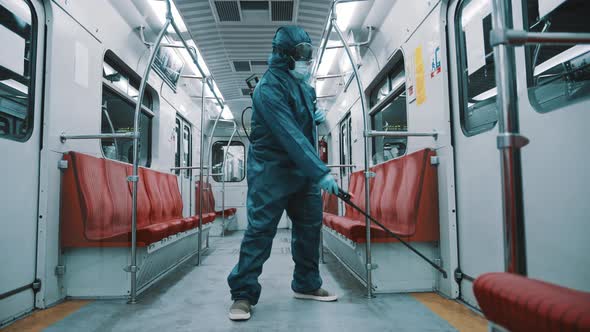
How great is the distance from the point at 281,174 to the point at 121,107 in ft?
12.5

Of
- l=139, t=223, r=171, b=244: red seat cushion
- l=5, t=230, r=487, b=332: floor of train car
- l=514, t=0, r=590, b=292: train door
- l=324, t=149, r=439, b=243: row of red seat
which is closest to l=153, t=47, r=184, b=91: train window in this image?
l=139, t=223, r=171, b=244: red seat cushion

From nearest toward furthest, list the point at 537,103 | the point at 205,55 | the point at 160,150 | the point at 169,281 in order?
1. the point at 537,103
2. the point at 169,281
3. the point at 205,55
4. the point at 160,150

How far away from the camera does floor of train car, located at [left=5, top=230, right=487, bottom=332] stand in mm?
2080

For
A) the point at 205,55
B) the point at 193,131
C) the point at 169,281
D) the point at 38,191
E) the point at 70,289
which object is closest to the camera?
the point at 38,191

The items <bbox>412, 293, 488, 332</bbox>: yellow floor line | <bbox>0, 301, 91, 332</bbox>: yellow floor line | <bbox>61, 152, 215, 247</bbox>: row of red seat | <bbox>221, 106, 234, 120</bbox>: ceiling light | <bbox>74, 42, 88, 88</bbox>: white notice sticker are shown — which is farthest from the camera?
<bbox>221, 106, 234, 120</bbox>: ceiling light

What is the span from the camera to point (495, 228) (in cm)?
228

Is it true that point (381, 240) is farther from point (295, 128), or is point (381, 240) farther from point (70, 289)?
point (70, 289)

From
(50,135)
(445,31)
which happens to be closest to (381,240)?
(445,31)

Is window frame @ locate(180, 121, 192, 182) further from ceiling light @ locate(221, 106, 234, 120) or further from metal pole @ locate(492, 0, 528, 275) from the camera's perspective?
metal pole @ locate(492, 0, 528, 275)

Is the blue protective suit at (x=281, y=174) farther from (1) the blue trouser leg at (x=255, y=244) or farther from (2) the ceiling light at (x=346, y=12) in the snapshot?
(2) the ceiling light at (x=346, y=12)

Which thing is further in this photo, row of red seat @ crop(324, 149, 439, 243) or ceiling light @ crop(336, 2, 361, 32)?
ceiling light @ crop(336, 2, 361, 32)

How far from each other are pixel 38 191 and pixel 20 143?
1.17ft

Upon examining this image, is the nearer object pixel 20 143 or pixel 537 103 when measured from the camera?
pixel 537 103

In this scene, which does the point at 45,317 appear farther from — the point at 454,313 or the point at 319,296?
the point at 454,313
